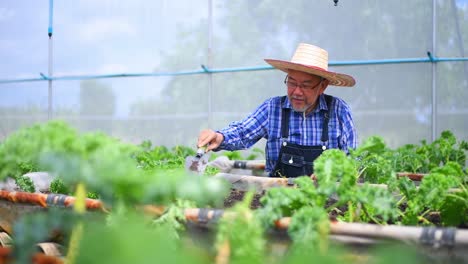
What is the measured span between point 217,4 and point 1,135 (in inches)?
133

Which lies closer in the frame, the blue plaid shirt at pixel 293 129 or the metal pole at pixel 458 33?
the blue plaid shirt at pixel 293 129

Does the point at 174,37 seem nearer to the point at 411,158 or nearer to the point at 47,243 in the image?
the point at 411,158

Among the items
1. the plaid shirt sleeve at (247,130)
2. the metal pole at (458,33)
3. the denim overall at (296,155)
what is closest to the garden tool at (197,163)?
the plaid shirt sleeve at (247,130)

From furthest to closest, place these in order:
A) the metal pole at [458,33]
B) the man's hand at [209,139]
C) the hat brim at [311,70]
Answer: the metal pole at [458,33], the hat brim at [311,70], the man's hand at [209,139]

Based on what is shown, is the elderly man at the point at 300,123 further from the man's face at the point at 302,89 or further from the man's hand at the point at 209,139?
the man's hand at the point at 209,139

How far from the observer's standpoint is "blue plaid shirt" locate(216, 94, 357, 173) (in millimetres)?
3620

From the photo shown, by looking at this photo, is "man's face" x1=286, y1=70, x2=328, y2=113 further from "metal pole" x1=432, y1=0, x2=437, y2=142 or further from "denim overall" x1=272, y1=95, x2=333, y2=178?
"metal pole" x1=432, y1=0, x2=437, y2=142

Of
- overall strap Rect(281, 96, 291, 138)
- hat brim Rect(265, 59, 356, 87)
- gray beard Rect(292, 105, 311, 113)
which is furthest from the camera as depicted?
overall strap Rect(281, 96, 291, 138)

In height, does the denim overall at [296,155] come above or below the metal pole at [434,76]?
below

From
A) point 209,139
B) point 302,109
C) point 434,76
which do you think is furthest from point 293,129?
point 434,76

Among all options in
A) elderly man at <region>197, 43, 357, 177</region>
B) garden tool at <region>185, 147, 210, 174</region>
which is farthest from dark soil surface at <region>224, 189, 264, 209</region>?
elderly man at <region>197, 43, 357, 177</region>

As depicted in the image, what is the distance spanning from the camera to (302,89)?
3.54 metres

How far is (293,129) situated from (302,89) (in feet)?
0.99

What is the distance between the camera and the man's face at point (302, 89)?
3545 mm
